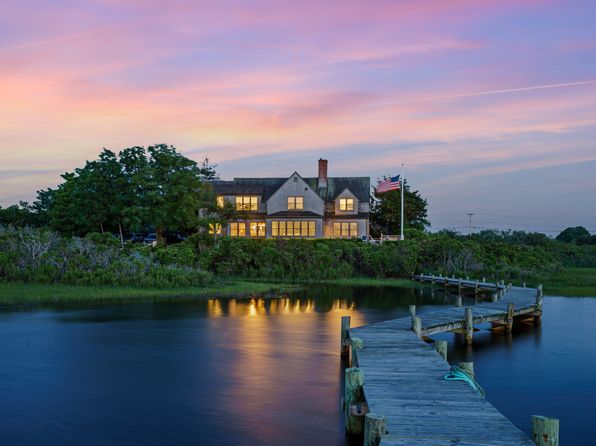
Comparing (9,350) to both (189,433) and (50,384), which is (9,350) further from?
(189,433)

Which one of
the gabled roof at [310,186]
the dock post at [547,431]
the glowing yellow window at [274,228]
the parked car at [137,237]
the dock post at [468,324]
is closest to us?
the dock post at [547,431]

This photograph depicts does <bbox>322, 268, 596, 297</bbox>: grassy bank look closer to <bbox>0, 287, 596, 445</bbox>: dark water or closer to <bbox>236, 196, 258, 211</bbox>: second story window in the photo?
<bbox>0, 287, 596, 445</bbox>: dark water

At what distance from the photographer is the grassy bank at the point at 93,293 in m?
36.2

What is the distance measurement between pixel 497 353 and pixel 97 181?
5304cm

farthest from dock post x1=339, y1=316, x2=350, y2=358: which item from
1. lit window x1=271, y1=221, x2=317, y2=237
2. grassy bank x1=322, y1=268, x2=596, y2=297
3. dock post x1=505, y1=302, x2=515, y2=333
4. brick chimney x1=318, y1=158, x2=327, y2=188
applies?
brick chimney x1=318, y1=158, x2=327, y2=188

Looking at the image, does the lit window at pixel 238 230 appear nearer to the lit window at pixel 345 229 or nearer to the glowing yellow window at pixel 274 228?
the glowing yellow window at pixel 274 228

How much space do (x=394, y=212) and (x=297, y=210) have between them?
1482cm

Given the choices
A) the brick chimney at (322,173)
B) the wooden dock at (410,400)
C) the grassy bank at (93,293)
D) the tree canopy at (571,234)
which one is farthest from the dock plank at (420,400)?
the tree canopy at (571,234)

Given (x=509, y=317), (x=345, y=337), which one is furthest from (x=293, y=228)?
(x=345, y=337)

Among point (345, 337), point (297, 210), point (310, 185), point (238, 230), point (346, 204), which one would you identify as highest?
point (310, 185)

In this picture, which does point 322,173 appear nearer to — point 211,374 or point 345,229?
point 345,229

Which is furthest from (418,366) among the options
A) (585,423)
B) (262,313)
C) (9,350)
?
(262,313)

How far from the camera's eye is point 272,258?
5919 cm

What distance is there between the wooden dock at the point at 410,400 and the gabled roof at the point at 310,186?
52605 mm
